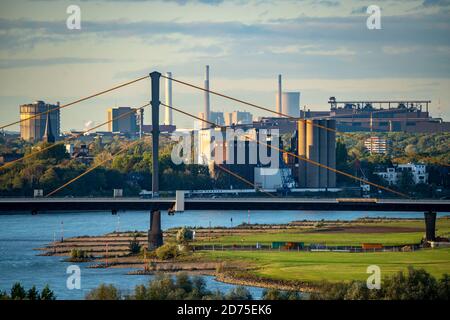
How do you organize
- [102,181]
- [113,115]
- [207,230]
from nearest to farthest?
[207,230]
[102,181]
[113,115]

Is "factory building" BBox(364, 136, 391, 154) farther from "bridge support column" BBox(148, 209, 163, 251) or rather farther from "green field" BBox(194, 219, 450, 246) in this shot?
"bridge support column" BBox(148, 209, 163, 251)

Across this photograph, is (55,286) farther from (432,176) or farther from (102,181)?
(432,176)

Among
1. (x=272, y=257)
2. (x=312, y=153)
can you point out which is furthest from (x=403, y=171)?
(x=272, y=257)

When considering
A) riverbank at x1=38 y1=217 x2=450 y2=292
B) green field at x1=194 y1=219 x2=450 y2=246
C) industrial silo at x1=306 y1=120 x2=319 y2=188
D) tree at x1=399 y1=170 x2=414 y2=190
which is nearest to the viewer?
riverbank at x1=38 y1=217 x2=450 y2=292
